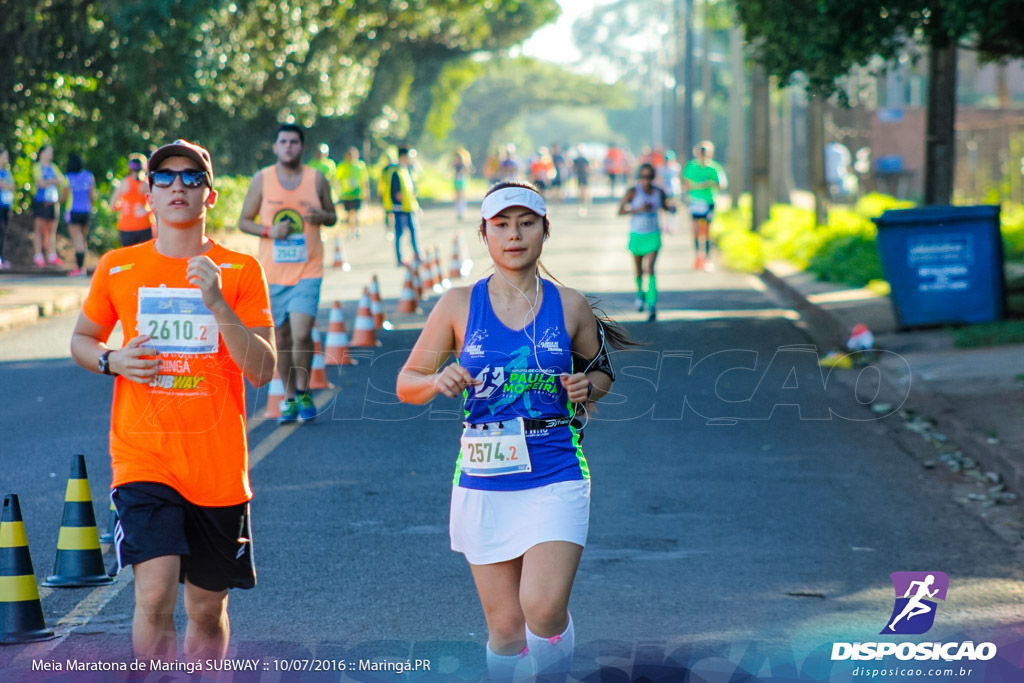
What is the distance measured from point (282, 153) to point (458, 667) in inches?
221

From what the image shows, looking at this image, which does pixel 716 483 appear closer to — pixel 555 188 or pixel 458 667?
pixel 458 667

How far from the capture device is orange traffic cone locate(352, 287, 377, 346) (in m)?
14.3

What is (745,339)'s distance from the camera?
51.3 ft

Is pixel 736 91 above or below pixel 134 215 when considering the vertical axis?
above

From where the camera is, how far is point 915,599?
6387mm

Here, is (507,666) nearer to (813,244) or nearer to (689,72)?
(813,244)

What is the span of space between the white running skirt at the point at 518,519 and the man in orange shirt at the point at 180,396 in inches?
30.7

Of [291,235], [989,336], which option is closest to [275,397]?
[291,235]

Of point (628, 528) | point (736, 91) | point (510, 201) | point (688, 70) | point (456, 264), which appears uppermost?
point (688, 70)

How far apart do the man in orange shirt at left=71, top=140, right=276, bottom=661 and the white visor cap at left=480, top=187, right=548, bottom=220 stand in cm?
83

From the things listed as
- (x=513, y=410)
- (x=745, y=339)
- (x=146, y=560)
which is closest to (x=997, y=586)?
(x=513, y=410)

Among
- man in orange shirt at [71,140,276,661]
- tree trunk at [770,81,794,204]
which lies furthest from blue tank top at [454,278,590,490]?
tree trunk at [770,81,794,204]

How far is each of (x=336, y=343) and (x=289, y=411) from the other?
2.60 metres

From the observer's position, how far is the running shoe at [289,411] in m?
10.7
